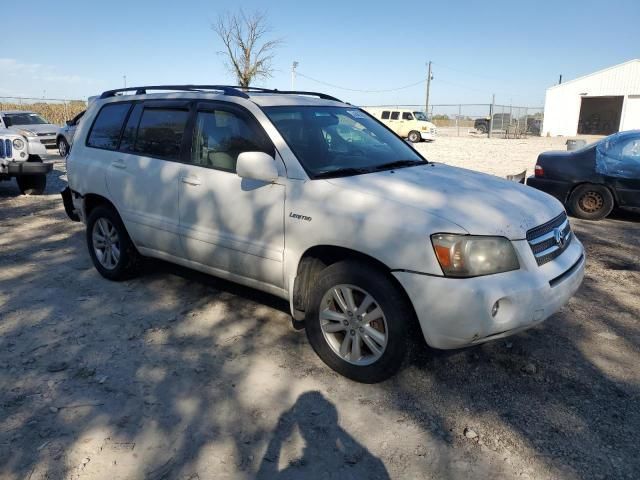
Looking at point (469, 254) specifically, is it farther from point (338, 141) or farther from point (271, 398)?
point (338, 141)

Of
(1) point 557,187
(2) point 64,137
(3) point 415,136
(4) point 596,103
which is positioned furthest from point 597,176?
(4) point 596,103

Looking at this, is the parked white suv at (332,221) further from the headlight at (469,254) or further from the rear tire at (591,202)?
the rear tire at (591,202)

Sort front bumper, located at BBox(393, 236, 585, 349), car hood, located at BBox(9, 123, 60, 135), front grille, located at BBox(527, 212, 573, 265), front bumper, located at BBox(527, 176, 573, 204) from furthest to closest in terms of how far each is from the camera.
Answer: car hood, located at BBox(9, 123, 60, 135) < front bumper, located at BBox(527, 176, 573, 204) < front grille, located at BBox(527, 212, 573, 265) < front bumper, located at BBox(393, 236, 585, 349)

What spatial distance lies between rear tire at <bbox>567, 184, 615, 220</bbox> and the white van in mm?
21339

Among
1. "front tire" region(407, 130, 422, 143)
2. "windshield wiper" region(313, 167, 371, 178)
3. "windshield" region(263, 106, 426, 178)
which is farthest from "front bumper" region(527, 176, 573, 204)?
"front tire" region(407, 130, 422, 143)

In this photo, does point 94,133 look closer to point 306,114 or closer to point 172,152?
point 172,152

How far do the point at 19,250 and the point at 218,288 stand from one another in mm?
2970

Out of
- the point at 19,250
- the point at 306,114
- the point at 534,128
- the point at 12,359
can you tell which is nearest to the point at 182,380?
the point at 12,359

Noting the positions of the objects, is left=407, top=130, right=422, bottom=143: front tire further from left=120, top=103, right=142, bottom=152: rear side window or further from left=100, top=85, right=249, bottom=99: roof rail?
left=120, top=103, right=142, bottom=152: rear side window

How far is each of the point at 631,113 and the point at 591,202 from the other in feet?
108

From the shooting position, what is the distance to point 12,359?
347 cm

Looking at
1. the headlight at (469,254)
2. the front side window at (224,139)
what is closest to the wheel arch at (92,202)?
the front side window at (224,139)

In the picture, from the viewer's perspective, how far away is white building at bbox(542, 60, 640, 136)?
34.7 m

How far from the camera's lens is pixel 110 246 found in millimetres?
4945
